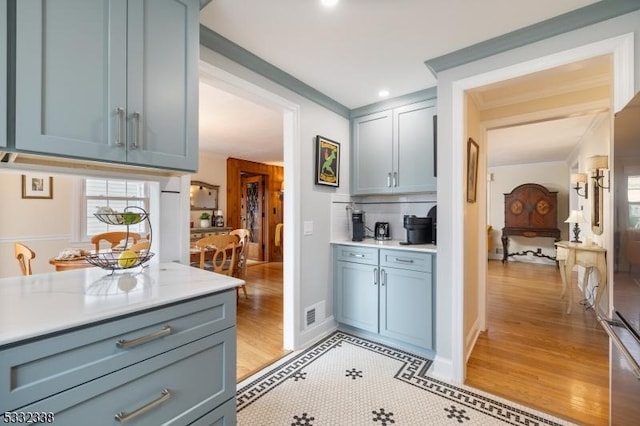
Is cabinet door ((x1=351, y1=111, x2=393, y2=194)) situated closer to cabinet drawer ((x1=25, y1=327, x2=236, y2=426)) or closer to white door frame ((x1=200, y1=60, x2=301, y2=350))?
white door frame ((x1=200, y1=60, x2=301, y2=350))

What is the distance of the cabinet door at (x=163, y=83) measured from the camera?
1.25 metres

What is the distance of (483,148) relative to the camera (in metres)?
2.81

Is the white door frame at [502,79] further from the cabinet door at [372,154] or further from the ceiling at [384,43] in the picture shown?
the cabinet door at [372,154]

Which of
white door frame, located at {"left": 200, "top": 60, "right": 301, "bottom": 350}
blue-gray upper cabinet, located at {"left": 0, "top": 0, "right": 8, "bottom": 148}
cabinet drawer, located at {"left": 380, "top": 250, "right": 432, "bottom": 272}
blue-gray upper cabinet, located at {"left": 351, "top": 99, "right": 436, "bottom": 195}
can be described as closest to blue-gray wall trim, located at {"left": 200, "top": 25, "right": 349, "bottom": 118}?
white door frame, located at {"left": 200, "top": 60, "right": 301, "bottom": 350}

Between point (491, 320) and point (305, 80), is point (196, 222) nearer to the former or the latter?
point (305, 80)

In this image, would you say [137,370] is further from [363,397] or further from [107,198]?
[107,198]

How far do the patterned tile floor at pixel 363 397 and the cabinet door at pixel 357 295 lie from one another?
0.37 m

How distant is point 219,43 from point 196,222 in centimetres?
449

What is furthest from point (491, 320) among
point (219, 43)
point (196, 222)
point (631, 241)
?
point (196, 222)

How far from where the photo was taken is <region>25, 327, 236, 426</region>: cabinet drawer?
2.84 feet

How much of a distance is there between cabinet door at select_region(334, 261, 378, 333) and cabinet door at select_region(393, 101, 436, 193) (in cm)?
89

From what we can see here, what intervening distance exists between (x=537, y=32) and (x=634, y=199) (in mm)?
1265

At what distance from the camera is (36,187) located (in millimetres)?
3326

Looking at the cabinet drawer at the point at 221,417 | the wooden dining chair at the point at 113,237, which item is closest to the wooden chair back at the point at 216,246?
the wooden dining chair at the point at 113,237
